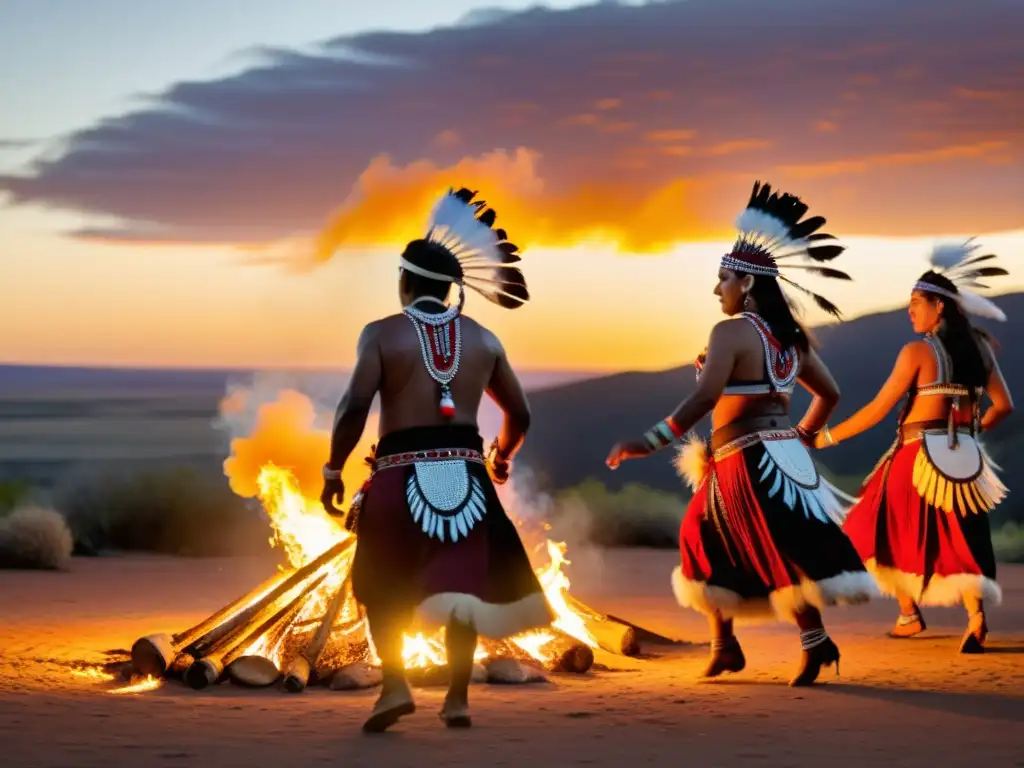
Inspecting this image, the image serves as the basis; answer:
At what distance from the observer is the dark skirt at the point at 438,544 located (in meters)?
7.12

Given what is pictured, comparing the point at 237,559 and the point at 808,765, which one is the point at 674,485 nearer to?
the point at 237,559

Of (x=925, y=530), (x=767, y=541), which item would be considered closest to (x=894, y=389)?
(x=925, y=530)

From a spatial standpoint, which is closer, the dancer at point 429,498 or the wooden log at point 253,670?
the dancer at point 429,498

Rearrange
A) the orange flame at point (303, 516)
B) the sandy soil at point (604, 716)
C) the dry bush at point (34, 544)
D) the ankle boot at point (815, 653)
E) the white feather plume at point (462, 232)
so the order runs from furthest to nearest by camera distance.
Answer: the dry bush at point (34, 544)
the orange flame at point (303, 516)
the ankle boot at point (815, 653)
the white feather plume at point (462, 232)
the sandy soil at point (604, 716)

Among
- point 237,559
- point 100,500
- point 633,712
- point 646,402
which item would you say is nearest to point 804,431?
point 633,712

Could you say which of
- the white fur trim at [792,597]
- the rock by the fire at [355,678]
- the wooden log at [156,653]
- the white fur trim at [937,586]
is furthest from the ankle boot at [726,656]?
the wooden log at [156,653]

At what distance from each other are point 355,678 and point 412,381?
2.10 metres

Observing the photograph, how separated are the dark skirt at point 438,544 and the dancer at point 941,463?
325cm

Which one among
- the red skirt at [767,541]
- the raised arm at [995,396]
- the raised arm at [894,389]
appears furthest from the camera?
the raised arm at [995,396]

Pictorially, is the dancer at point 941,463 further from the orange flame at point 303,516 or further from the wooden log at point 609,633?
the orange flame at point 303,516

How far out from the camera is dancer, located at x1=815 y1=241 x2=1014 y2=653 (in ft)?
32.7

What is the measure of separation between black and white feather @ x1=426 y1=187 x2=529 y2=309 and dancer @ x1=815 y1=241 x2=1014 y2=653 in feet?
9.63

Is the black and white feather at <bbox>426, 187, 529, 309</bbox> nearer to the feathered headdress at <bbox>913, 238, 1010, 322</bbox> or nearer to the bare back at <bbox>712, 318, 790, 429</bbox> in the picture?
the bare back at <bbox>712, 318, 790, 429</bbox>

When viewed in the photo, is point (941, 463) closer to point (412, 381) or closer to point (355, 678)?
point (355, 678)
